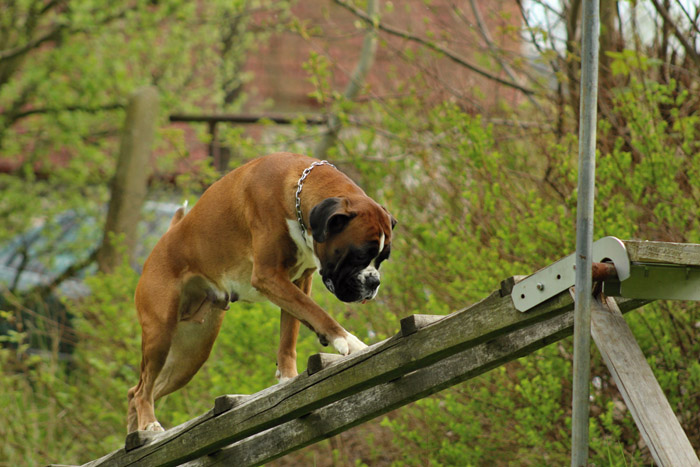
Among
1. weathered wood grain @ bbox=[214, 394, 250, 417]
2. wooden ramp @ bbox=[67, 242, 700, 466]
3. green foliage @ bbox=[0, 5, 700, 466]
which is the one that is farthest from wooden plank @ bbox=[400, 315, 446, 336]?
green foliage @ bbox=[0, 5, 700, 466]

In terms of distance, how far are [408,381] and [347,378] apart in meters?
0.35

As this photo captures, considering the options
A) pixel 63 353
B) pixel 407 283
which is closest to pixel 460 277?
pixel 407 283

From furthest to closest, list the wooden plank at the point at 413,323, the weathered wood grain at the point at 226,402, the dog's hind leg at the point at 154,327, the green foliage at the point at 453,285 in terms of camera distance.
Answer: the green foliage at the point at 453,285 → the dog's hind leg at the point at 154,327 → the weathered wood grain at the point at 226,402 → the wooden plank at the point at 413,323

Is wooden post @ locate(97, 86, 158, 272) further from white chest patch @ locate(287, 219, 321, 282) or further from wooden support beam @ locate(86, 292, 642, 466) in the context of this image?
white chest patch @ locate(287, 219, 321, 282)

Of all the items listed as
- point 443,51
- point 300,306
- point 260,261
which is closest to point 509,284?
point 300,306

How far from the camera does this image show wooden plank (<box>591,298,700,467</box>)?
2.52 m

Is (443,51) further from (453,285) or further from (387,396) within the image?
(387,396)

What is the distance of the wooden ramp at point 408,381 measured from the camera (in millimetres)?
2609

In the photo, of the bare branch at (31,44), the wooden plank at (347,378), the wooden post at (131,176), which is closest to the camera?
the wooden plank at (347,378)

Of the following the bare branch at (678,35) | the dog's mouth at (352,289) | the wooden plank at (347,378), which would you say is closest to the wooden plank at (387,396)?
the wooden plank at (347,378)

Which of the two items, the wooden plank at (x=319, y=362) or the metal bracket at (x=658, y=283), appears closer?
the metal bracket at (x=658, y=283)

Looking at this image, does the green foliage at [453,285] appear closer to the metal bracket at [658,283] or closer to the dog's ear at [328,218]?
the metal bracket at [658,283]

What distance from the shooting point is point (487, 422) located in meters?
5.69

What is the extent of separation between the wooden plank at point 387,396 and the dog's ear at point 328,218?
26.0 inches
